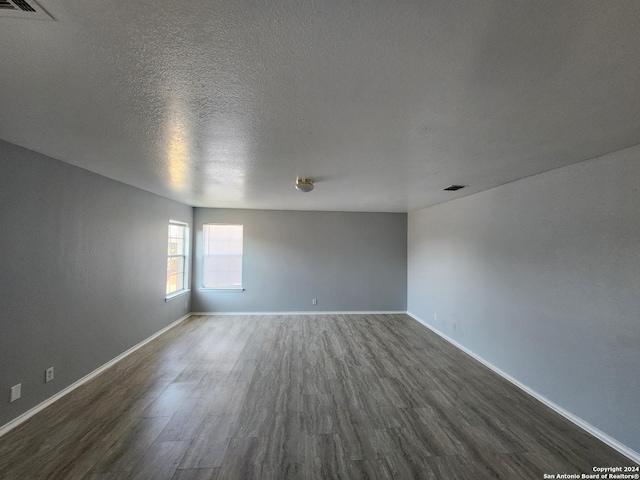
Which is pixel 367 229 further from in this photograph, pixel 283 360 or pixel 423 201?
pixel 283 360

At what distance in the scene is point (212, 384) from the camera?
2.95 m

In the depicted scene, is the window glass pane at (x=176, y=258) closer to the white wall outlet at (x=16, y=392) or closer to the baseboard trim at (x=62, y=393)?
the baseboard trim at (x=62, y=393)

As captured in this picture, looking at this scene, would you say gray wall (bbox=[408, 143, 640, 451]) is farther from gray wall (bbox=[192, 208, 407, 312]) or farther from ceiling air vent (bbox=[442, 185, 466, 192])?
gray wall (bbox=[192, 208, 407, 312])

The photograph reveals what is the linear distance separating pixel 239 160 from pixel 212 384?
2473 mm

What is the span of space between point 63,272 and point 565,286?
16.3ft

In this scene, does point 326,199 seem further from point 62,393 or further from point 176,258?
point 62,393

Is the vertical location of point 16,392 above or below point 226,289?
below

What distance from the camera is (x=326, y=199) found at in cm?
455

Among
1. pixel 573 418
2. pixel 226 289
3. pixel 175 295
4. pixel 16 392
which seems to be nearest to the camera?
pixel 16 392

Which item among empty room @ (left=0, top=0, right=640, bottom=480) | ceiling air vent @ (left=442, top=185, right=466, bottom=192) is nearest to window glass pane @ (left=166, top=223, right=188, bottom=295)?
empty room @ (left=0, top=0, right=640, bottom=480)

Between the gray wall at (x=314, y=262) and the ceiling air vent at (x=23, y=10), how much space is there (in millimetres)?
5027

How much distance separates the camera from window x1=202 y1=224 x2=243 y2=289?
5859mm

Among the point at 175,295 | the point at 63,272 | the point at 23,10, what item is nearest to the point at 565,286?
the point at 23,10

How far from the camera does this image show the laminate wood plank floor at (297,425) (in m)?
1.85
